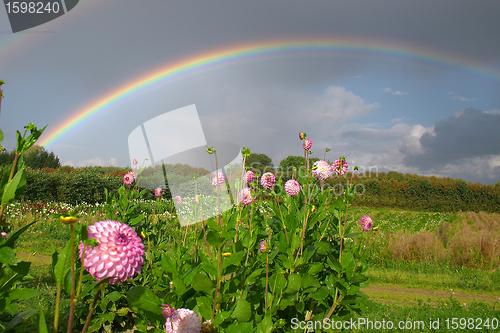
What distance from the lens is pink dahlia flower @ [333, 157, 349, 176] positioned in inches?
99.5

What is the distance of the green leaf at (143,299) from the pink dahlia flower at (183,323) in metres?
0.08

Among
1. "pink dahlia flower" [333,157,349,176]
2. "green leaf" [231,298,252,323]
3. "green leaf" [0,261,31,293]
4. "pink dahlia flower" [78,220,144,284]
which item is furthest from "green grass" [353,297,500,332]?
"green leaf" [0,261,31,293]

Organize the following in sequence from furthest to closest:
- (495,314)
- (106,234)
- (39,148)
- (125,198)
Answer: (39,148)
(495,314)
(125,198)
(106,234)

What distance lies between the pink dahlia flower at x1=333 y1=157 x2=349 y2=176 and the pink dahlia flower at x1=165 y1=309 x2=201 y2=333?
1836 mm

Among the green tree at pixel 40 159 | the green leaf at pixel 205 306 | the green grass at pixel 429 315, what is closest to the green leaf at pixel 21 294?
the green leaf at pixel 205 306

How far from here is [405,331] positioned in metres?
3.03

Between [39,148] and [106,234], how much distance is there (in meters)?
27.4

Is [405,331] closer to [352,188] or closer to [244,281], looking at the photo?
[352,188]

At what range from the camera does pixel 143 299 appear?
975 millimetres

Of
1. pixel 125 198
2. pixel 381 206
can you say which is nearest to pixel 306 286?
pixel 125 198

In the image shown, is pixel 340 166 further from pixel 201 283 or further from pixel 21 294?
pixel 21 294

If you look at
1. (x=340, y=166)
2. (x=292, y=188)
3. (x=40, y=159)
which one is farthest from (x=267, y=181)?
(x=40, y=159)

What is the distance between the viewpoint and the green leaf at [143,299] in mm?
955

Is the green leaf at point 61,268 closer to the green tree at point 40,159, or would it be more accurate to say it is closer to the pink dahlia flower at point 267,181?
the pink dahlia flower at point 267,181
